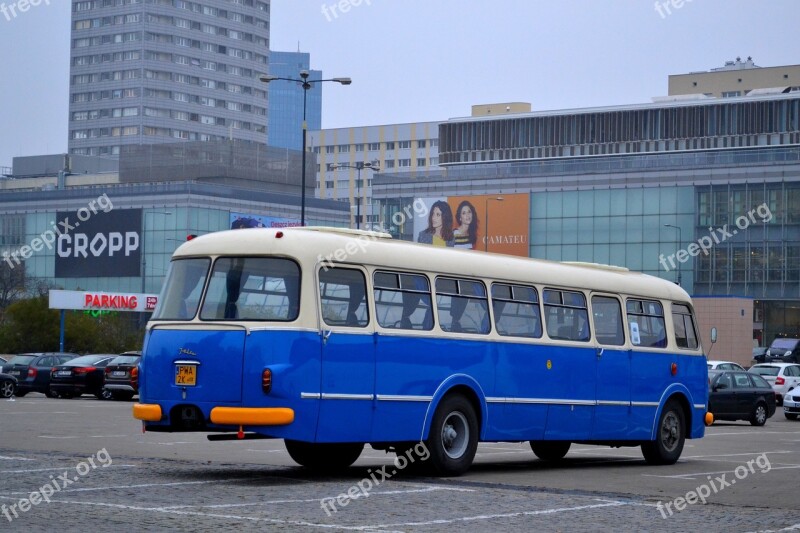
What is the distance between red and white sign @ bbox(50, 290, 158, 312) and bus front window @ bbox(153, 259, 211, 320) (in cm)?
4958

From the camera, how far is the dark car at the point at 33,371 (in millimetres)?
45406

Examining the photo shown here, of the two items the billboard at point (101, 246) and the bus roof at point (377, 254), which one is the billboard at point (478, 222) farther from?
the bus roof at point (377, 254)

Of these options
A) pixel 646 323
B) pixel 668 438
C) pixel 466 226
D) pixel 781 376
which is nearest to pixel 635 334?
pixel 646 323

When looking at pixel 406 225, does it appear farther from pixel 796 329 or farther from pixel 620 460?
pixel 620 460

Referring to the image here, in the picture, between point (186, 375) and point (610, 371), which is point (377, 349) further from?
point (610, 371)

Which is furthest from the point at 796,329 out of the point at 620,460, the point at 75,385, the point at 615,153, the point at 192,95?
the point at 192,95

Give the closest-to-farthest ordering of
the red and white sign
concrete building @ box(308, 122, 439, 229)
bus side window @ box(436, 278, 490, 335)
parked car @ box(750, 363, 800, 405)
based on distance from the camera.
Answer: bus side window @ box(436, 278, 490, 335) → parked car @ box(750, 363, 800, 405) → the red and white sign → concrete building @ box(308, 122, 439, 229)

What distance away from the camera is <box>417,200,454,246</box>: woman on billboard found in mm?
107188

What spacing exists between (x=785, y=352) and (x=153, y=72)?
121110 mm

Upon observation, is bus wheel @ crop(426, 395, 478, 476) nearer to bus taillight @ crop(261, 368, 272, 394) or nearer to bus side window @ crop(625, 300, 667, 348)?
bus taillight @ crop(261, 368, 272, 394)

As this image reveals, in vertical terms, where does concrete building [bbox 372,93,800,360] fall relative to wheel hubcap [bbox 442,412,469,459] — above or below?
above

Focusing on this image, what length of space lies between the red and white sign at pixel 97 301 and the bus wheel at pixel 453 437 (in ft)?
162

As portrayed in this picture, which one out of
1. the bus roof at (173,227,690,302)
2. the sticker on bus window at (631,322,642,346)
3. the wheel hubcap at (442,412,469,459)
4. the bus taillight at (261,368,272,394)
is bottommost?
the wheel hubcap at (442,412,469,459)

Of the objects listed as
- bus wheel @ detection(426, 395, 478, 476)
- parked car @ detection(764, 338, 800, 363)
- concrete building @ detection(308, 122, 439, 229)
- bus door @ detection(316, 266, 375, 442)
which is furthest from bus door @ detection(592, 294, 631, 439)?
concrete building @ detection(308, 122, 439, 229)
